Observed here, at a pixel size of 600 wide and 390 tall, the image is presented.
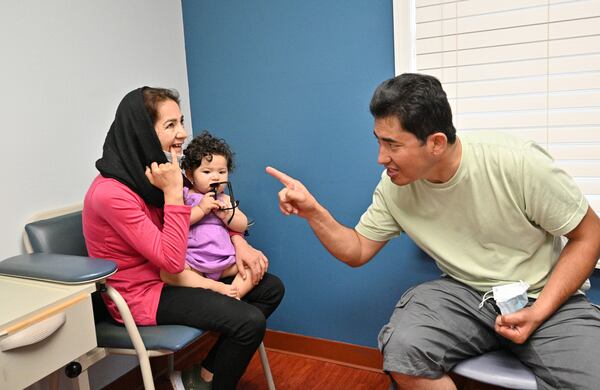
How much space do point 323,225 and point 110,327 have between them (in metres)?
0.74

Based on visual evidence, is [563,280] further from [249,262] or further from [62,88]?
[62,88]

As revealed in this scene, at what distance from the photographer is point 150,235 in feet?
4.77

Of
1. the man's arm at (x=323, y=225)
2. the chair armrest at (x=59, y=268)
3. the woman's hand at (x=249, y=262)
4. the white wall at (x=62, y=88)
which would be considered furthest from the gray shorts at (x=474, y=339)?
the white wall at (x=62, y=88)

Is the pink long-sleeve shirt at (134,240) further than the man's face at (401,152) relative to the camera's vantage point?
Yes

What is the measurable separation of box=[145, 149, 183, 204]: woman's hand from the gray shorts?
76 centimetres

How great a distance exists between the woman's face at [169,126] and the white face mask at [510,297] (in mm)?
1098

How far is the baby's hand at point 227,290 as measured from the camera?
5.36 ft

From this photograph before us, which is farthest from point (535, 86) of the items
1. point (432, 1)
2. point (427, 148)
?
point (427, 148)

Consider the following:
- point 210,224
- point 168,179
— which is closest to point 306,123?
point 210,224

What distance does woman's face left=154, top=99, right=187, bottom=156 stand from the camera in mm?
1596

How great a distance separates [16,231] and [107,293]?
0.51 meters

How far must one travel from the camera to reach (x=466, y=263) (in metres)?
1.47

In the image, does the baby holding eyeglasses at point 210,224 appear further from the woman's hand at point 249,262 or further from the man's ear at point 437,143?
the man's ear at point 437,143

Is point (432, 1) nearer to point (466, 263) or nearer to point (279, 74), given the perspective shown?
point (279, 74)
